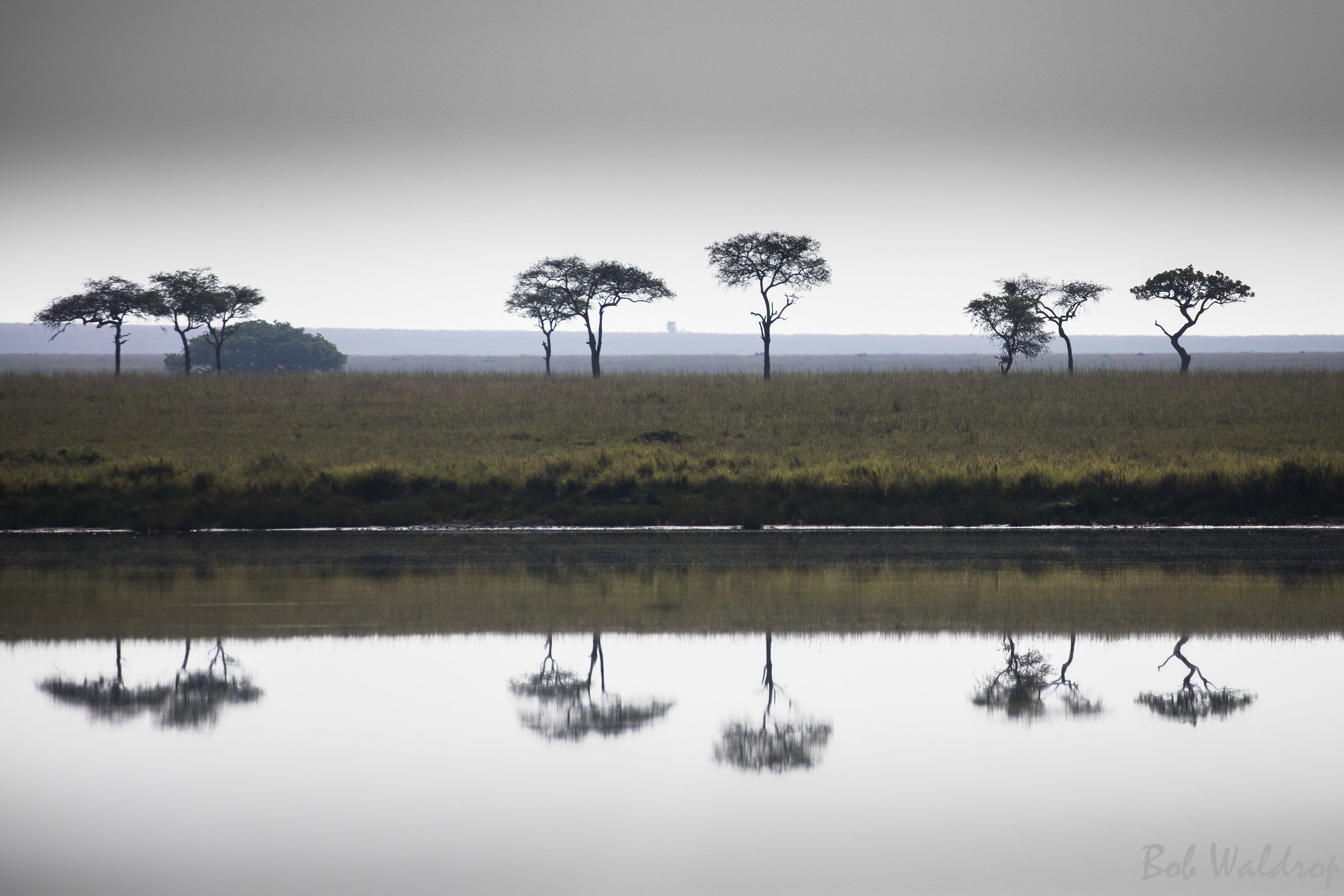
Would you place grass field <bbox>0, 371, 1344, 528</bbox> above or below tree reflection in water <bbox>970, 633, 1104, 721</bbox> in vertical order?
above

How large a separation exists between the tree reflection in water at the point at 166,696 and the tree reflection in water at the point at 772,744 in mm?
3800

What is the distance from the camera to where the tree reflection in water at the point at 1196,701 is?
8039mm

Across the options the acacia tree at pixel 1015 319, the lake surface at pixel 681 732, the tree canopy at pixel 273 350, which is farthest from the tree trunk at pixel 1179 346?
the tree canopy at pixel 273 350

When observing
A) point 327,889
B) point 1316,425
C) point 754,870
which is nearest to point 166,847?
point 327,889

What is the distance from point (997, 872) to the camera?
5609 millimetres

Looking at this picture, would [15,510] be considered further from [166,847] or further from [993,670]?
[993,670]

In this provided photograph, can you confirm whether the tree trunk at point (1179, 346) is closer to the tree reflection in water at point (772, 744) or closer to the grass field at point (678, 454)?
the grass field at point (678, 454)

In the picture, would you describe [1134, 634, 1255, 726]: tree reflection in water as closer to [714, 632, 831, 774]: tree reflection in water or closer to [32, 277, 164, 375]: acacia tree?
[714, 632, 831, 774]: tree reflection in water

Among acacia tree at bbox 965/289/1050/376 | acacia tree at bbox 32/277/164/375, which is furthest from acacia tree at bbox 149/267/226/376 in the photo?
acacia tree at bbox 965/289/1050/376

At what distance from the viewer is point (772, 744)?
24.5 ft

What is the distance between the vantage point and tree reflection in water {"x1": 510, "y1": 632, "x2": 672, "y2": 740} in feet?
25.7

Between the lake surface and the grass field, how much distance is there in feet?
22.4

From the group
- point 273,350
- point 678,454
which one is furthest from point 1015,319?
point 273,350

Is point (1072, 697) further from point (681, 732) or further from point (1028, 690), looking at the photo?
point (681, 732)
